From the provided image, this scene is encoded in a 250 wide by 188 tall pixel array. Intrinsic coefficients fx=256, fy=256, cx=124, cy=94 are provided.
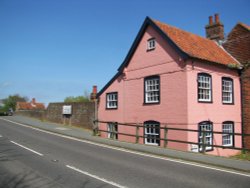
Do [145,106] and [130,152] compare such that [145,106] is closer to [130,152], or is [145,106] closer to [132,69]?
[132,69]

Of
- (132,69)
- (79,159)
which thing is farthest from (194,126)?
(79,159)

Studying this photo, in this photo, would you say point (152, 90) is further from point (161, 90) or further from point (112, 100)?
point (112, 100)

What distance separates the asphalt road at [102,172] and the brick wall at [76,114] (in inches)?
580

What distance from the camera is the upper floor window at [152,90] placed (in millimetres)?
18414

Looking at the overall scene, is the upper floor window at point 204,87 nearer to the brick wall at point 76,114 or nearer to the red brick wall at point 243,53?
the red brick wall at point 243,53

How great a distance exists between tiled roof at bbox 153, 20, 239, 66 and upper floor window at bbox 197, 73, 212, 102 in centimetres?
120

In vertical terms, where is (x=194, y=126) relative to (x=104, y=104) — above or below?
below

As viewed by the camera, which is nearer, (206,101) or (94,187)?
(94,187)

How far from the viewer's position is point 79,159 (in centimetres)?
1049

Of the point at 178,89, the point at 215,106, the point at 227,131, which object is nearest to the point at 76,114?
the point at 178,89

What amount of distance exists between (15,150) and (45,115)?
24529 mm

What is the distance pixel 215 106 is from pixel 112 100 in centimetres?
886

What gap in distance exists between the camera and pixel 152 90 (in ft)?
61.6

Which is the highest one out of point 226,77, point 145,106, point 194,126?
point 226,77
